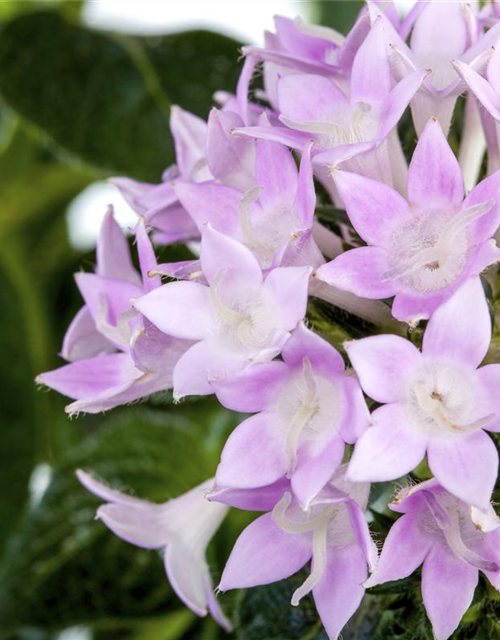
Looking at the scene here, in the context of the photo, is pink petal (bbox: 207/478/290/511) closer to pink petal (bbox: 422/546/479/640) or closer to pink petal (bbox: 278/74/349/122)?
pink petal (bbox: 422/546/479/640)

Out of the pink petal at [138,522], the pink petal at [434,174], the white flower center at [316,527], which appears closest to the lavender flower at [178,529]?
the pink petal at [138,522]

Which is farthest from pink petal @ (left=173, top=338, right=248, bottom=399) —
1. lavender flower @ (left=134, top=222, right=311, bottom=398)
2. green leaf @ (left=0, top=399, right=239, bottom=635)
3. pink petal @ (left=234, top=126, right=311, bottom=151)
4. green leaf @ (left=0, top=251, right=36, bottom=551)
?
green leaf @ (left=0, top=251, right=36, bottom=551)

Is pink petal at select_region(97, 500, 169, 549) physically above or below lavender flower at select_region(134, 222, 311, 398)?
below

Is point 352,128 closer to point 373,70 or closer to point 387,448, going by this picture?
A: point 373,70

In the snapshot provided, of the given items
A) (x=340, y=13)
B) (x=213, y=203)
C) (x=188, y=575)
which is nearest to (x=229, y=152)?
(x=213, y=203)

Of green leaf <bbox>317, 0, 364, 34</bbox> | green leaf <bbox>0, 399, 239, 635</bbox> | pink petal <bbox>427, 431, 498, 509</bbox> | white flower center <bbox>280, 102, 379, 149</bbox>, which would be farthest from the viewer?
green leaf <bbox>317, 0, 364, 34</bbox>

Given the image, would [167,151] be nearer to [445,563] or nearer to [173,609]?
[173,609]
